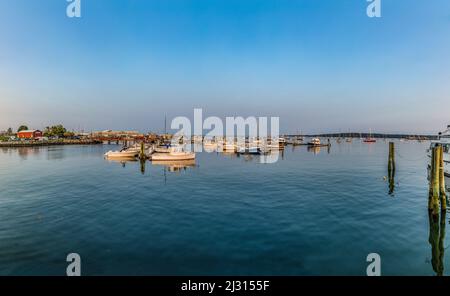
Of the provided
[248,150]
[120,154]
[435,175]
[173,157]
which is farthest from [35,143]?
[435,175]

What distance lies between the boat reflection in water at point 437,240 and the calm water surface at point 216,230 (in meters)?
0.08

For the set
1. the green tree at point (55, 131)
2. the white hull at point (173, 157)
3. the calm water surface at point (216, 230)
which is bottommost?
the calm water surface at point (216, 230)

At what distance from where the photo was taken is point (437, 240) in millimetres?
14070

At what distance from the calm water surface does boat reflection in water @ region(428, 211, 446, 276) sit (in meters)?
0.08

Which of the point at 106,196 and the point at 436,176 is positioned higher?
the point at 436,176

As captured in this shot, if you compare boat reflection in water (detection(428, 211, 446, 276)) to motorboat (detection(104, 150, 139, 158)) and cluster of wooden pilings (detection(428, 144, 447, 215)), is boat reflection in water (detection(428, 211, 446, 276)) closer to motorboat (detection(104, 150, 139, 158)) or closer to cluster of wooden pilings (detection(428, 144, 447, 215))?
cluster of wooden pilings (detection(428, 144, 447, 215))

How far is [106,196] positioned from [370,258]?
2175 centimetres

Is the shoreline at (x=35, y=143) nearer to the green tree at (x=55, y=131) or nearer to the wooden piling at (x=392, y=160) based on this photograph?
the green tree at (x=55, y=131)

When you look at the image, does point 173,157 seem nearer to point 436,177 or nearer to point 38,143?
point 436,177

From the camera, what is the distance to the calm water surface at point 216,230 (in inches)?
437

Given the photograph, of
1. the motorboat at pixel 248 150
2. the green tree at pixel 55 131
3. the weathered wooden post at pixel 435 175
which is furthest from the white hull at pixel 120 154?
the green tree at pixel 55 131
